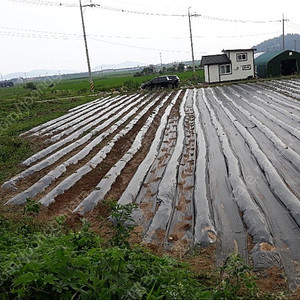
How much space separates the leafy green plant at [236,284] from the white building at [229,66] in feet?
87.4

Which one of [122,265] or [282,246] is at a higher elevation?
[122,265]

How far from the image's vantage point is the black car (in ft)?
87.6

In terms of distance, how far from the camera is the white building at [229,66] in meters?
28.7

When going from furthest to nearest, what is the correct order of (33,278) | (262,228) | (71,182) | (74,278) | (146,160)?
(146,160), (71,182), (262,228), (74,278), (33,278)

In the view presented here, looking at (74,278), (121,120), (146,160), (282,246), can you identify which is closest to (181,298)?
(74,278)

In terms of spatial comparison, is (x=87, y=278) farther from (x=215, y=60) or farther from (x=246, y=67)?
(x=246, y=67)

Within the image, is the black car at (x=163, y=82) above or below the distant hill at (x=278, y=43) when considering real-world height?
below

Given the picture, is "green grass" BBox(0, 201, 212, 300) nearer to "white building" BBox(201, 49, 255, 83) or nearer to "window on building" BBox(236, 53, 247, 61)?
"white building" BBox(201, 49, 255, 83)

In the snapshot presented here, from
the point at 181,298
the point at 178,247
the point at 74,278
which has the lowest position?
the point at 178,247

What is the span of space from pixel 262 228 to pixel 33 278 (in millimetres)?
2907

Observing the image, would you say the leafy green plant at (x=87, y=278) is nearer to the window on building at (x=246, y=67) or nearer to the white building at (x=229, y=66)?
the white building at (x=229, y=66)

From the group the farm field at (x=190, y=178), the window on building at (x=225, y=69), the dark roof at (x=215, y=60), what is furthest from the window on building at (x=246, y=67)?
the farm field at (x=190, y=178)

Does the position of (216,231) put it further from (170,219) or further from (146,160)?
(146,160)

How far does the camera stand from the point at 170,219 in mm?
5004
